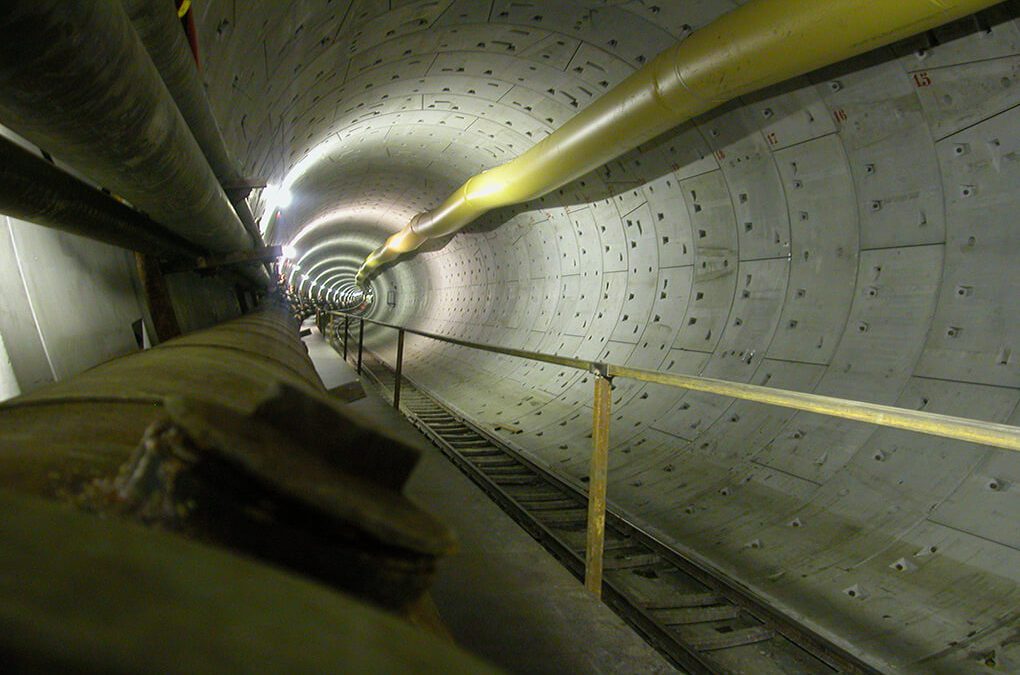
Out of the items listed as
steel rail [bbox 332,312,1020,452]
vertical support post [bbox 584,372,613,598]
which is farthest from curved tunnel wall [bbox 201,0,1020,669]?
steel rail [bbox 332,312,1020,452]

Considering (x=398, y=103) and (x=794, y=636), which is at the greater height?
(x=398, y=103)

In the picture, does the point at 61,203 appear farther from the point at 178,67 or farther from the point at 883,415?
the point at 883,415

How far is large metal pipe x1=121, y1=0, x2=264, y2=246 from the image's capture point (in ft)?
6.68

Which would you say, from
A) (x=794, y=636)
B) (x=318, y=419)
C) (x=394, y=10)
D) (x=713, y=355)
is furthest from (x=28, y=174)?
(x=713, y=355)

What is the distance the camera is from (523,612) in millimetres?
2531

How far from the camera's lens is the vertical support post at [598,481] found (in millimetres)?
2898

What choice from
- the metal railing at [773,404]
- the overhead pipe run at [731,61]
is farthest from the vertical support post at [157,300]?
the overhead pipe run at [731,61]

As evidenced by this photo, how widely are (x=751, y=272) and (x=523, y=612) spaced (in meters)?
4.39

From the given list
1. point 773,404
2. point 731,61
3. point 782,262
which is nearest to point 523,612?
point 773,404

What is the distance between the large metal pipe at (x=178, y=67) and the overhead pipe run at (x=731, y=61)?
3.16m

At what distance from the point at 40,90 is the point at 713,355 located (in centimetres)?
574

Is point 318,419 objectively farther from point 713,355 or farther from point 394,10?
point 713,355

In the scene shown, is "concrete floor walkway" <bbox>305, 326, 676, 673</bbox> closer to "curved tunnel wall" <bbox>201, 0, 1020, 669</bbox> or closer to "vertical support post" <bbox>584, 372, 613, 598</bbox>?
"vertical support post" <bbox>584, 372, 613, 598</bbox>

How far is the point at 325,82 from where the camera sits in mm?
5328
